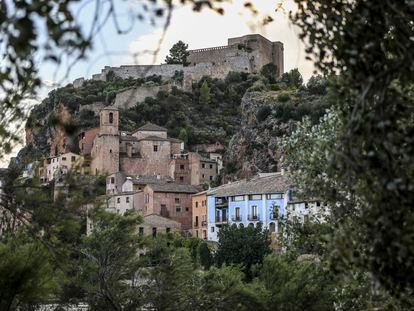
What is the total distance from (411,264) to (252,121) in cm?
8192

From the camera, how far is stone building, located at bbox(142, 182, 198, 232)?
7862 centimetres

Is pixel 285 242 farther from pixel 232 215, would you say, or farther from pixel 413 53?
pixel 232 215

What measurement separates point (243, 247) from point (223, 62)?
73.4 meters

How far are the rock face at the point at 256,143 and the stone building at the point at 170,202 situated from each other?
741 centimetres

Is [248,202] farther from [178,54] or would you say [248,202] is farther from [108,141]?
[178,54]

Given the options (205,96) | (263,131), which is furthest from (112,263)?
(205,96)

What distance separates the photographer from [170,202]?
79.4m

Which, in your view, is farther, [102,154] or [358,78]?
[102,154]

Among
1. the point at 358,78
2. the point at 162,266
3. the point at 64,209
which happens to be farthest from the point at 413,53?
the point at 162,266

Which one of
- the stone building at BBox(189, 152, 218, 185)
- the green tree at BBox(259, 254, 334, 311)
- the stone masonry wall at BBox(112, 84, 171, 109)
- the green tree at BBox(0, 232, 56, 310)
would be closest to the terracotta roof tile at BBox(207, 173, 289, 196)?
the stone building at BBox(189, 152, 218, 185)

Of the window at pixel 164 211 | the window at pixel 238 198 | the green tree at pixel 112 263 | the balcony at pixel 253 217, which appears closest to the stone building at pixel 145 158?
the window at pixel 164 211

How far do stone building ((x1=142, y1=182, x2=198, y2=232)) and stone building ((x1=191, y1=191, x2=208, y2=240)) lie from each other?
1326 mm

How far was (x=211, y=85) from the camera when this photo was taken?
11875cm

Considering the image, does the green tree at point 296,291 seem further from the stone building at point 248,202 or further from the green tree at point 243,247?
the stone building at point 248,202
